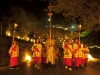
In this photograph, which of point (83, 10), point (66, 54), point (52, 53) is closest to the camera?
point (83, 10)

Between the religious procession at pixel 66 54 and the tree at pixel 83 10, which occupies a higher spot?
the tree at pixel 83 10

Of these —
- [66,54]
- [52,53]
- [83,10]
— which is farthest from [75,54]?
[83,10]

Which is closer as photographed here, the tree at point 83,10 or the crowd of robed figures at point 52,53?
the tree at point 83,10

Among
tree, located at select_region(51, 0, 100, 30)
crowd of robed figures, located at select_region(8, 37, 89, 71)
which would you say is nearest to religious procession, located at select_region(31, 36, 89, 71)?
crowd of robed figures, located at select_region(8, 37, 89, 71)

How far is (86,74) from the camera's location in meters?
15.4

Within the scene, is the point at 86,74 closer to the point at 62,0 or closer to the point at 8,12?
the point at 62,0

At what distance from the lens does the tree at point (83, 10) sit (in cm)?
1706

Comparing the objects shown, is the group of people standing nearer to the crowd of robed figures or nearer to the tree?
the crowd of robed figures

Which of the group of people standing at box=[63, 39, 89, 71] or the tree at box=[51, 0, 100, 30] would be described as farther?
the group of people standing at box=[63, 39, 89, 71]

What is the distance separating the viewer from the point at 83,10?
17594mm

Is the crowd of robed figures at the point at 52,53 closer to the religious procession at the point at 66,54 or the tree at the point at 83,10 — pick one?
the religious procession at the point at 66,54

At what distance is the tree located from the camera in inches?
672

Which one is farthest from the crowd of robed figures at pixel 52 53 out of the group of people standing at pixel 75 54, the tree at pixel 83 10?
the tree at pixel 83 10

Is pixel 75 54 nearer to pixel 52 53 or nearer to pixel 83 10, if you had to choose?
pixel 52 53
